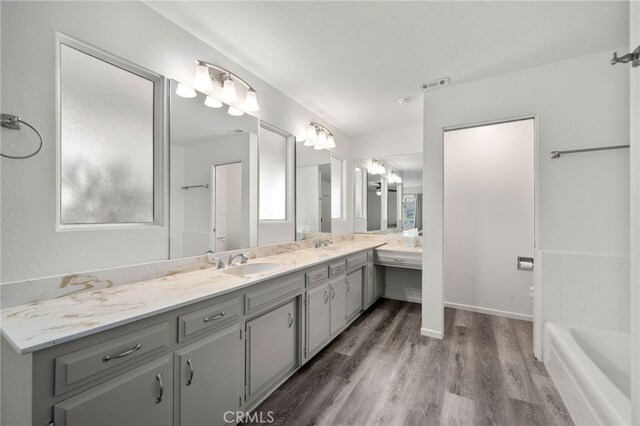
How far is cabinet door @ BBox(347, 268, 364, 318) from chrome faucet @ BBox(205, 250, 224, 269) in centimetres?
135

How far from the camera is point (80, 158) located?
137 cm

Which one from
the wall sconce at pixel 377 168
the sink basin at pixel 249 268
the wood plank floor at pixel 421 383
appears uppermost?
the wall sconce at pixel 377 168

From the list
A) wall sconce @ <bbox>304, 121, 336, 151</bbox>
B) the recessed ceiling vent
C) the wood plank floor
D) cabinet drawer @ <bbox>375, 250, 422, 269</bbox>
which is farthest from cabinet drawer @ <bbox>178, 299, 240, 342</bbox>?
the recessed ceiling vent

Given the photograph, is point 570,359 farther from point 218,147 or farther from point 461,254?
point 218,147

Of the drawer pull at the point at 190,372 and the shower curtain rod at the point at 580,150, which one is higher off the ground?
the shower curtain rod at the point at 580,150

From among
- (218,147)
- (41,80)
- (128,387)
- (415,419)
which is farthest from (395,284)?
(41,80)

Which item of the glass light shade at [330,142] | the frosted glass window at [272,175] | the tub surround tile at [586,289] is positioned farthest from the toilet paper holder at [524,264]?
the frosted glass window at [272,175]

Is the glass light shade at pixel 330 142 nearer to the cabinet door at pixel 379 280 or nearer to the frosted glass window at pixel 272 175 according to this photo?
the frosted glass window at pixel 272 175

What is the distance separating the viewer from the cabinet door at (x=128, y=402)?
883 mm

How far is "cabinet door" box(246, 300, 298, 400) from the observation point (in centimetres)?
158

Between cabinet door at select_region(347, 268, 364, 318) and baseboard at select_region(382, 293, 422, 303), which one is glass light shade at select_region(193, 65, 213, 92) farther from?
baseboard at select_region(382, 293, 422, 303)

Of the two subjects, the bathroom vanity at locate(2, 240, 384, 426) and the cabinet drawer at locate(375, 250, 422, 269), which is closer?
the bathroom vanity at locate(2, 240, 384, 426)

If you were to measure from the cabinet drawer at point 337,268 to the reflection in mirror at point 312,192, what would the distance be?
2.04 ft

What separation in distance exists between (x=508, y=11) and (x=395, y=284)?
3.14m
